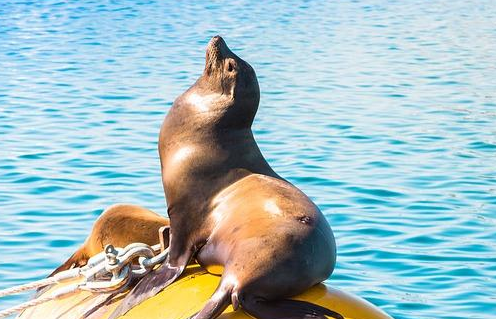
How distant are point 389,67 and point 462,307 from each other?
8270 mm

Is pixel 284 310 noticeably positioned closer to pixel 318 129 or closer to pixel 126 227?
pixel 126 227

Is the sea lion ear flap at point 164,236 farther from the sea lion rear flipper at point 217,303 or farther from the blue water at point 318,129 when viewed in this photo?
the blue water at point 318,129

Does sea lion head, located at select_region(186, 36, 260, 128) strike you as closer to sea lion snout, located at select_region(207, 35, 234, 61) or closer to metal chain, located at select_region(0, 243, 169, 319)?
sea lion snout, located at select_region(207, 35, 234, 61)

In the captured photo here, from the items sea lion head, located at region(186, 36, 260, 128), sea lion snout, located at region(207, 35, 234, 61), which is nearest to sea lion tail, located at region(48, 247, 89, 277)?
sea lion head, located at region(186, 36, 260, 128)

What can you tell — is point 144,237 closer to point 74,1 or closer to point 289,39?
point 289,39

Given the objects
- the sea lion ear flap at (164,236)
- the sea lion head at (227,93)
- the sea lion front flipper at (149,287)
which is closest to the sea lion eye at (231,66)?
the sea lion head at (227,93)

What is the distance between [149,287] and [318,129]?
6880 mm

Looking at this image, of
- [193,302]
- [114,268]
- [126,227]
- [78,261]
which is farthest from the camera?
[78,261]

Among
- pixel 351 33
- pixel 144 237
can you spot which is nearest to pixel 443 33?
pixel 351 33

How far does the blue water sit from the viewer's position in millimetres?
7336

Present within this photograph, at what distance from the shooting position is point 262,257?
3666mm

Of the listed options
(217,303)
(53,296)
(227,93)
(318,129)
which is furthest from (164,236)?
(318,129)

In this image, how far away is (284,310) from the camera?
362 cm

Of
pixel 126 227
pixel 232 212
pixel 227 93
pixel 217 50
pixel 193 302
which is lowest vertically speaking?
pixel 126 227
